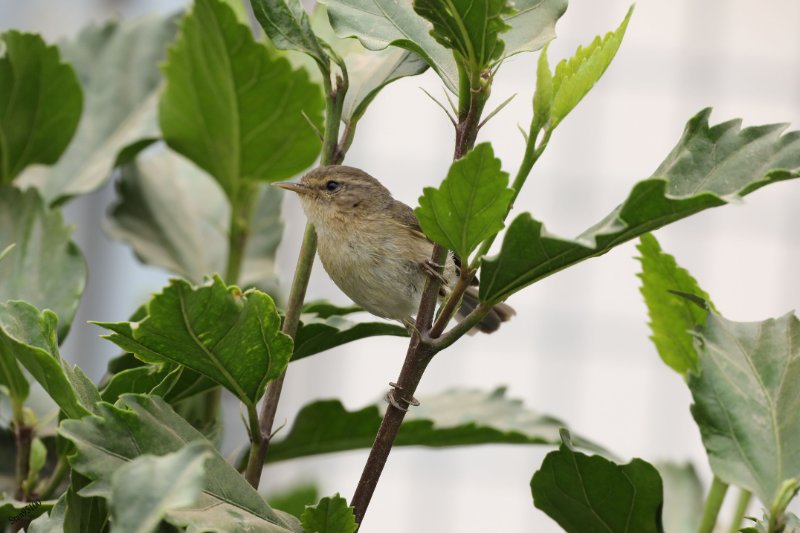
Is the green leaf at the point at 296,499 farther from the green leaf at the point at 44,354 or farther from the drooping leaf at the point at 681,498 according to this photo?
the green leaf at the point at 44,354

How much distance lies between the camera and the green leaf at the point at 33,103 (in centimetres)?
107

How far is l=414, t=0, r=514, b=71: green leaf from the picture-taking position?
0.68 m

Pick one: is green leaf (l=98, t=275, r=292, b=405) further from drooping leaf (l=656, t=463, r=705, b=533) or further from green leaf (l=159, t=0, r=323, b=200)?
drooping leaf (l=656, t=463, r=705, b=533)

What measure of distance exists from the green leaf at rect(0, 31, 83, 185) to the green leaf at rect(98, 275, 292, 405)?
1.54 ft

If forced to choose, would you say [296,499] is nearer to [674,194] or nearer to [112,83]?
[112,83]

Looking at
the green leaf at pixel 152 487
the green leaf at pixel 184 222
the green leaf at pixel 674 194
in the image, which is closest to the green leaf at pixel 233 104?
the green leaf at pixel 184 222

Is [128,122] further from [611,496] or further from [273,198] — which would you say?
[611,496]

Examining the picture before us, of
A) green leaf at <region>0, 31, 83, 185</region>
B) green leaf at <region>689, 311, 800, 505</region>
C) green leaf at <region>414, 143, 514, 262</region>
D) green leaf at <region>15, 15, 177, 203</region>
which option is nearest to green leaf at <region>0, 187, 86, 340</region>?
green leaf at <region>0, 31, 83, 185</region>

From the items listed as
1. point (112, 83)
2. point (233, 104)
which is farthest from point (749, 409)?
point (112, 83)

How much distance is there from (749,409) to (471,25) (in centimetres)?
33

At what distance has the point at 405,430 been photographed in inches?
40.5

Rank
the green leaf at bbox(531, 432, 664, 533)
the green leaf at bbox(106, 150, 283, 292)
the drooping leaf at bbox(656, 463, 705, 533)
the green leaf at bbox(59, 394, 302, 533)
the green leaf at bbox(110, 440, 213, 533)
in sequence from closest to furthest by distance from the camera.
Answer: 1. the green leaf at bbox(110, 440, 213, 533)
2. the green leaf at bbox(59, 394, 302, 533)
3. the green leaf at bbox(531, 432, 664, 533)
4. the drooping leaf at bbox(656, 463, 705, 533)
5. the green leaf at bbox(106, 150, 283, 292)

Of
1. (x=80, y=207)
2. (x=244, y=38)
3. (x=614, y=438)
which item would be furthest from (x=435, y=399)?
(x=614, y=438)

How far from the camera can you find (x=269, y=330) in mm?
707
